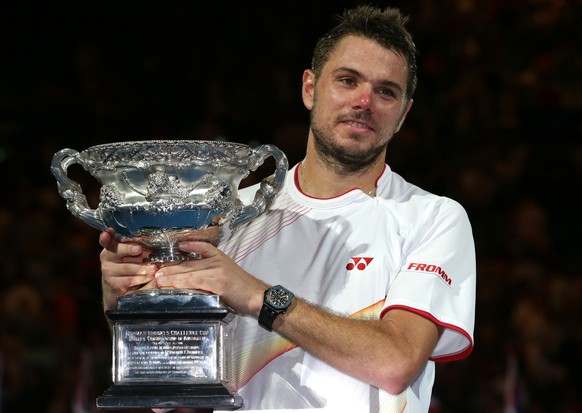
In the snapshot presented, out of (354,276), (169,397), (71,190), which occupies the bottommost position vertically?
(169,397)

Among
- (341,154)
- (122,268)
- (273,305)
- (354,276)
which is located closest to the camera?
(273,305)

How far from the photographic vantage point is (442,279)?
311 cm

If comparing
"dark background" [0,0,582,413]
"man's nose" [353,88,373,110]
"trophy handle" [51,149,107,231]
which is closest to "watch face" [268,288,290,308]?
"trophy handle" [51,149,107,231]

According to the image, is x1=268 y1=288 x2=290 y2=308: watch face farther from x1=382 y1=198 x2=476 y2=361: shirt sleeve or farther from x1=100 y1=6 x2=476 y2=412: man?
x1=382 y1=198 x2=476 y2=361: shirt sleeve

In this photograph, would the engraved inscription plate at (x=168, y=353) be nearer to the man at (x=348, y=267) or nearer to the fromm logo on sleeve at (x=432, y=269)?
the man at (x=348, y=267)

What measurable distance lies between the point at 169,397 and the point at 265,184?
0.64 m

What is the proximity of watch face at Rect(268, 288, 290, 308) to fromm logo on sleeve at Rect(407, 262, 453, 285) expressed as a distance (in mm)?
413

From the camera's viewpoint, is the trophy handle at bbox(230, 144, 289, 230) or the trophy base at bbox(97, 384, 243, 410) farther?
the trophy handle at bbox(230, 144, 289, 230)

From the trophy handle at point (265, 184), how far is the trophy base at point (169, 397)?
1.54ft

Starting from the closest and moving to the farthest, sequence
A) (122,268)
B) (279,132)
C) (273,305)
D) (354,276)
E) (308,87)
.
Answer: (273,305), (122,268), (354,276), (308,87), (279,132)

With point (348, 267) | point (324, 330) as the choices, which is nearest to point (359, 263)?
point (348, 267)

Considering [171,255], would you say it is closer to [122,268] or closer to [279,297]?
[122,268]

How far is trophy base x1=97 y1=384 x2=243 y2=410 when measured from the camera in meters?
2.92

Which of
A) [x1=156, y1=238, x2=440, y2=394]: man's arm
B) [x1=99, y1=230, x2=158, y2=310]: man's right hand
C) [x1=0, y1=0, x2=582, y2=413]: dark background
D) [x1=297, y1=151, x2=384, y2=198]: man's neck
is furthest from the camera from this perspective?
[x1=0, y1=0, x2=582, y2=413]: dark background
